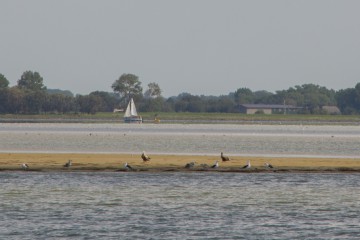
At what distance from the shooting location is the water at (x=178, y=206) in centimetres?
3338

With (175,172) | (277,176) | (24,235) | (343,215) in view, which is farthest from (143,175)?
(24,235)

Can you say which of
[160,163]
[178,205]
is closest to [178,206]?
[178,205]

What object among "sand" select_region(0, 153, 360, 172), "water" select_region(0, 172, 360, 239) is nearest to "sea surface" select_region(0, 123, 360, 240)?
"water" select_region(0, 172, 360, 239)

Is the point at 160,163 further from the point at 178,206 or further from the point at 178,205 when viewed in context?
the point at 178,206

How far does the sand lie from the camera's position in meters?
54.7

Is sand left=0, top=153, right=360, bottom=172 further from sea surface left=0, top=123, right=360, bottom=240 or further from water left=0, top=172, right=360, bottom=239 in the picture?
water left=0, top=172, right=360, bottom=239

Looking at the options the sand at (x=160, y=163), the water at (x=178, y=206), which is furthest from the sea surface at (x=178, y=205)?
the sand at (x=160, y=163)

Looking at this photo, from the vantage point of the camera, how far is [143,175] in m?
52.3

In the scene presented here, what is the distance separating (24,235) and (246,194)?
14.5 metres

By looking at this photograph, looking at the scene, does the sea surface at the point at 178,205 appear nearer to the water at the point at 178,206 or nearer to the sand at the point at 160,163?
the water at the point at 178,206

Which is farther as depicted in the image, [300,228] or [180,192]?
→ [180,192]

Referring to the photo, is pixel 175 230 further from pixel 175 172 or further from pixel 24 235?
pixel 175 172

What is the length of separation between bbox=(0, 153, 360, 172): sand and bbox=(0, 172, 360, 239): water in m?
1.65

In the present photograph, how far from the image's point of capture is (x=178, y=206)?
131 feet
